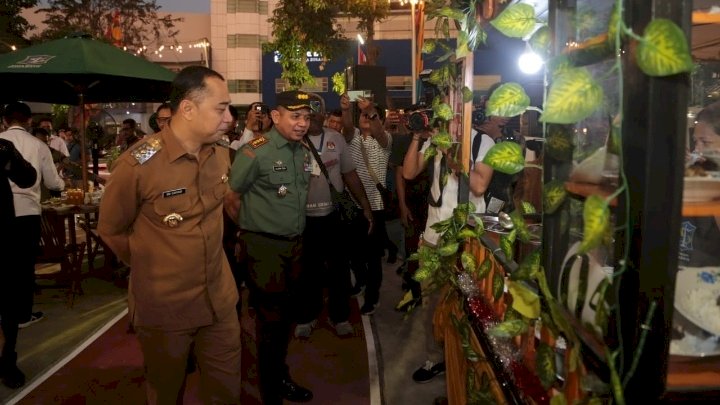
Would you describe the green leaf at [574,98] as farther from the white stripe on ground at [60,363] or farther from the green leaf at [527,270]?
the white stripe on ground at [60,363]

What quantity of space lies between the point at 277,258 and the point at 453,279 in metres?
1.47

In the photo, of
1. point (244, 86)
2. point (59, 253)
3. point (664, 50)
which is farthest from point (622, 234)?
point (244, 86)

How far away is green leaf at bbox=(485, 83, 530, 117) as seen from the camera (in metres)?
1.67

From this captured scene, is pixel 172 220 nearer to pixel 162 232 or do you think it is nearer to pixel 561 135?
pixel 162 232

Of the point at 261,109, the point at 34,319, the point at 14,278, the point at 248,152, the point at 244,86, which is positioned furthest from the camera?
the point at 244,86

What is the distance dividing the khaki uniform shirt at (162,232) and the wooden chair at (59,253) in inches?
163

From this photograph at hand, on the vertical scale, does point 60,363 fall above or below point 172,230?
below

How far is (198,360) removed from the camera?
10.4 ft

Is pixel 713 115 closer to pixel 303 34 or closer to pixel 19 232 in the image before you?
pixel 19 232

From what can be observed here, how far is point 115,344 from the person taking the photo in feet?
18.2

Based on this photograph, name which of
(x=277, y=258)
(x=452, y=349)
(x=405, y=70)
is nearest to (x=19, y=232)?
(x=277, y=258)

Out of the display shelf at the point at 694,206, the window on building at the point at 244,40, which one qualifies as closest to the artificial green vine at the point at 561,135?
the display shelf at the point at 694,206

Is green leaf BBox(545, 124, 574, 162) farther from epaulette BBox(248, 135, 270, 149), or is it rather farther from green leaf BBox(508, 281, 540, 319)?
epaulette BBox(248, 135, 270, 149)

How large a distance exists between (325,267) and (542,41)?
4177mm
